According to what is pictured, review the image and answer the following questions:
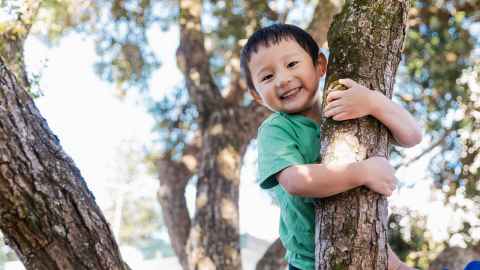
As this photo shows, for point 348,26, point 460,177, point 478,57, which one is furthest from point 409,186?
point 348,26

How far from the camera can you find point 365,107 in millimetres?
1569

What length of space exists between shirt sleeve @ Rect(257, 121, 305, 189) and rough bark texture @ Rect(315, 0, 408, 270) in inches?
4.9

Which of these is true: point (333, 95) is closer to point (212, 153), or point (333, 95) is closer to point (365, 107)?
point (365, 107)

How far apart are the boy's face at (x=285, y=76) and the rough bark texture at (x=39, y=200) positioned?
0.64 m

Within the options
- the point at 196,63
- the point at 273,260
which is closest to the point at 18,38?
the point at 196,63

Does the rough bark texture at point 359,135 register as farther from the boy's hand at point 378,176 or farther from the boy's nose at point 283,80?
the boy's nose at point 283,80

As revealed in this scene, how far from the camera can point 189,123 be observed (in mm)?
7715

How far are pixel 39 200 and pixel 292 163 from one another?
2.32ft

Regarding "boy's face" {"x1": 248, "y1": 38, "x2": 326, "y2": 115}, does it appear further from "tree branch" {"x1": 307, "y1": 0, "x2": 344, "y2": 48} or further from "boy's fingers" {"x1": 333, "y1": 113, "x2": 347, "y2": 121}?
"tree branch" {"x1": 307, "y1": 0, "x2": 344, "y2": 48}

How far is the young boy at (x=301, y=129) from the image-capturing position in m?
1.52

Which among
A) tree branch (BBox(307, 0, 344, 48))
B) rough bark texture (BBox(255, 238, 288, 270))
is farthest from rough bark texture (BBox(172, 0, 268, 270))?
tree branch (BBox(307, 0, 344, 48))

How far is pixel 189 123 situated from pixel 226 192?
7.85ft

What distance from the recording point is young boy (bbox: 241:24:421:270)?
1522mm

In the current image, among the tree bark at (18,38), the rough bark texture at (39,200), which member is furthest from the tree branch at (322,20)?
the rough bark texture at (39,200)
